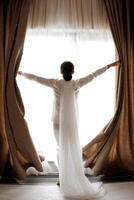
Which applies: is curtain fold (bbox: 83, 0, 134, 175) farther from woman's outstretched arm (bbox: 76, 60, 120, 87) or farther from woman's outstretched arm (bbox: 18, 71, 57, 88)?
woman's outstretched arm (bbox: 18, 71, 57, 88)

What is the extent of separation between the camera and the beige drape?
3.44 m

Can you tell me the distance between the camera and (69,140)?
3113 mm

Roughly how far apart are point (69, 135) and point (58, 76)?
2.81 feet

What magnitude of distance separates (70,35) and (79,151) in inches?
55.9

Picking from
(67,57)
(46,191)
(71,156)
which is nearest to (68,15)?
(67,57)

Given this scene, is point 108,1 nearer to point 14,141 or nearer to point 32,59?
point 32,59

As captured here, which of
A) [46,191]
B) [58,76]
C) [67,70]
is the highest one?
[67,70]

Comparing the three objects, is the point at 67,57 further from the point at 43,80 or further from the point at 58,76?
the point at 43,80

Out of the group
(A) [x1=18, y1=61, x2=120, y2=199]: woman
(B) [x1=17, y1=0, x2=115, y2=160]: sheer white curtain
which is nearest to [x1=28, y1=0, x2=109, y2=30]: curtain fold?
(B) [x1=17, y1=0, x2=115, y2=160]: sheer white curtain

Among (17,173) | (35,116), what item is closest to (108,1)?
(35,116)

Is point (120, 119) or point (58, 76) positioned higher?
point (58, 76)

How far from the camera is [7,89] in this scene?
136 inches

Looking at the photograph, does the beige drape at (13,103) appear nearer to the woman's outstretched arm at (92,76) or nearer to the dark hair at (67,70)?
the dark hair at (67,70)

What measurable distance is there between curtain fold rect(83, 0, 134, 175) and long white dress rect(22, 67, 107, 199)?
1.23 feet
